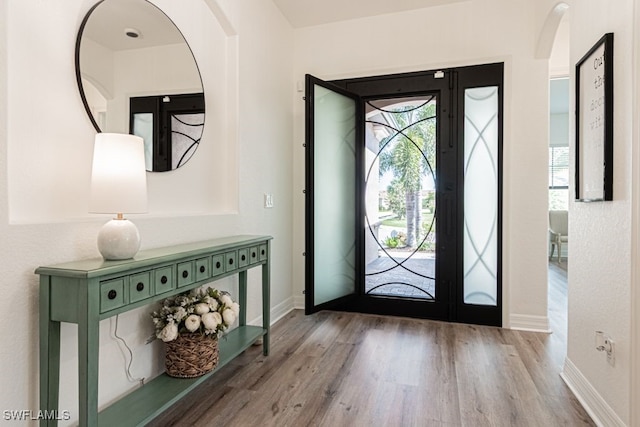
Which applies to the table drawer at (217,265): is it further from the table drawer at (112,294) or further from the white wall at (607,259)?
the white wall at (607,259)

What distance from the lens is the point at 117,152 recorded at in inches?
56.4

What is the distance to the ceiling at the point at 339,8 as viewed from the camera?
3.25 m

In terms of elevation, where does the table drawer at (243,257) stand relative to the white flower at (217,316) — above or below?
above

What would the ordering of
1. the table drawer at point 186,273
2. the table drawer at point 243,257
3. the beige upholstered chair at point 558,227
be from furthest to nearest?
the beige upholstered chair at point 558,227 < the table drawer at point 243,257 < the table drawer at point 186,273

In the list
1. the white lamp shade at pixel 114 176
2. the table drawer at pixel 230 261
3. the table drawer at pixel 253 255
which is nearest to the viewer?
the white lamp shade at pixel 114 176

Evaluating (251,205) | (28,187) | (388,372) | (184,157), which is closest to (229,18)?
(184,157)

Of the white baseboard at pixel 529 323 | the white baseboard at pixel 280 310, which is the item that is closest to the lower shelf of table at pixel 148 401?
the white baseboard at pixel 280 310

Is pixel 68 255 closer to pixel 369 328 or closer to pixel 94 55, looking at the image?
pixel 94 55

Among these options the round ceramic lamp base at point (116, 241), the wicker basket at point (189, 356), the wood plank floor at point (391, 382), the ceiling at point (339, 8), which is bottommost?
the wood plank floor at point (391, 382)

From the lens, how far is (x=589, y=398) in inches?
73.2

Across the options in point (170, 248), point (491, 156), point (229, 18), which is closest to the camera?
point (170, 248)

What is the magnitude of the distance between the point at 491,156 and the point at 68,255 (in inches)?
119

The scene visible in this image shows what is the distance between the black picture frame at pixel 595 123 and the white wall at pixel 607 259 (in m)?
0.03

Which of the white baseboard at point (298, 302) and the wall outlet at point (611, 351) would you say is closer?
the wall outlet at point (611, 351)
